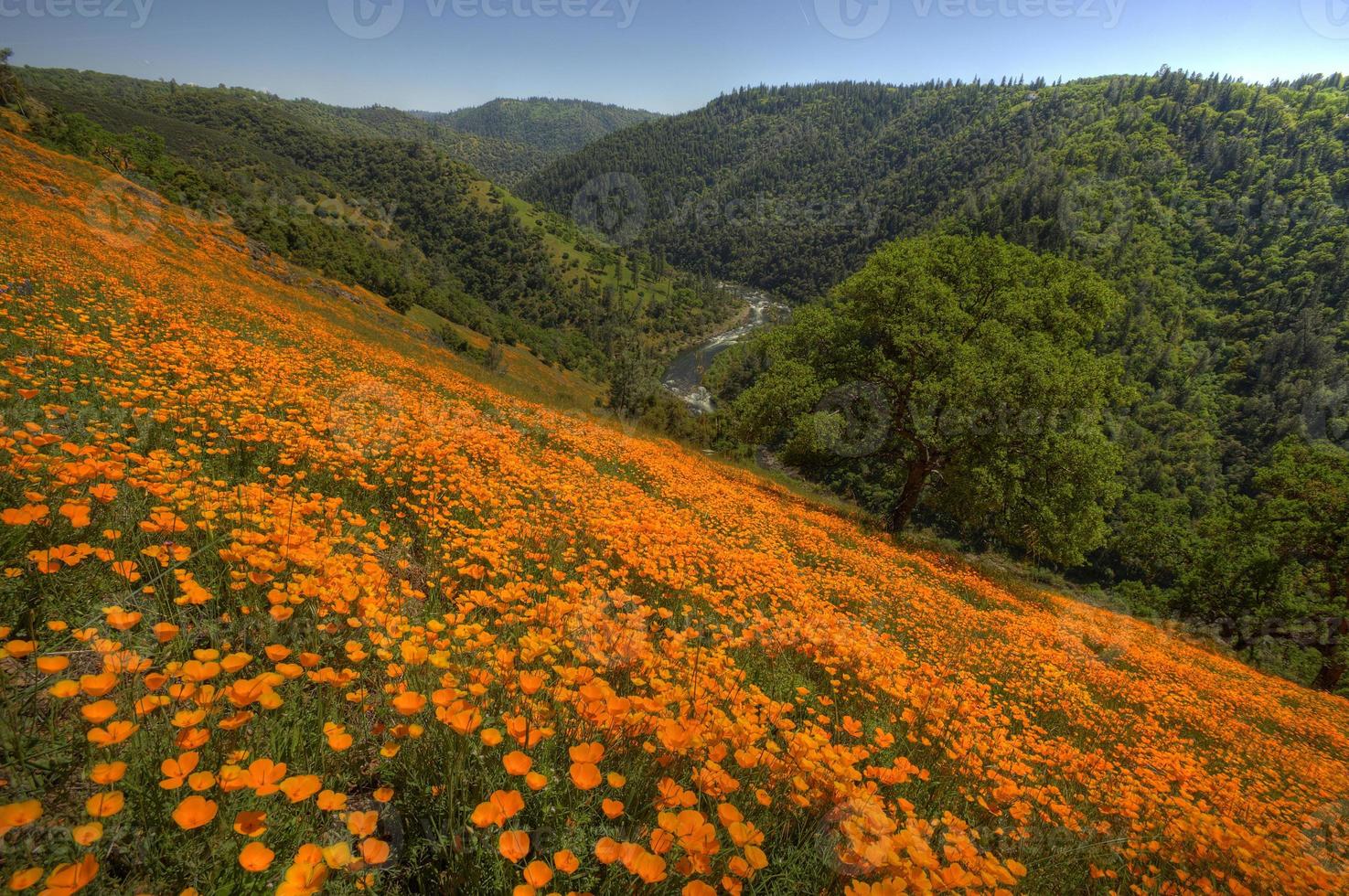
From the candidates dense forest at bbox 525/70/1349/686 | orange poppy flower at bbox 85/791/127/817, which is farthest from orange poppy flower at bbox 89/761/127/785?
dense forest at bbox 525/70/1349/686

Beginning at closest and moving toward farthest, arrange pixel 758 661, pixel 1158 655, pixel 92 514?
pixel 92 514 < pixel 758 661 < pixel 1158 655

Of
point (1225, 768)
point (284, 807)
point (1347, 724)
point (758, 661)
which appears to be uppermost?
point (284, 807)

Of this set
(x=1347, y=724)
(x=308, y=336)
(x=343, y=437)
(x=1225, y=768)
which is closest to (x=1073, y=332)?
(x=1347, y=724)

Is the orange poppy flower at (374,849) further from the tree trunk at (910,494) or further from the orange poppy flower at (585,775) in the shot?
the tree trunk at (910,494)

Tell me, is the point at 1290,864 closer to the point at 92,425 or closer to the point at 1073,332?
the point at 92,425

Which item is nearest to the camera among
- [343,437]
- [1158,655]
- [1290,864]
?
[1290,864]

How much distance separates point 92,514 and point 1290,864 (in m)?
8.09

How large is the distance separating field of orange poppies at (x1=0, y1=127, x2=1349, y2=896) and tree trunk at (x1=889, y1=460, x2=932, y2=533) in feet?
26.8

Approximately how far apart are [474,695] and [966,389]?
14.3 meters

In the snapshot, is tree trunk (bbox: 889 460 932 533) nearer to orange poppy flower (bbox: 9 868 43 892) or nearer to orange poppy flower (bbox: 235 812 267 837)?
orange poppy flower (bbox: 235 812 267 837)

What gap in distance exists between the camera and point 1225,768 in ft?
20.5

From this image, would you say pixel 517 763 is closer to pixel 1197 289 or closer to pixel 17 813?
pixel 17 813

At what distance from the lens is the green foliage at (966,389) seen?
14.0 meters
